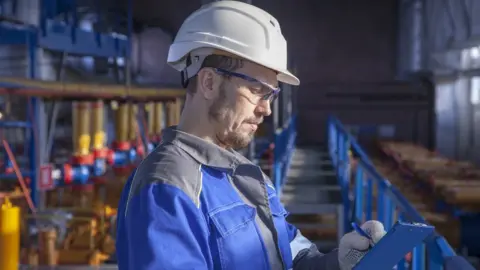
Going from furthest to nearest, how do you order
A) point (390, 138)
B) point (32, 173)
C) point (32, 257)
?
point (390, 138), point (32, 173), point (32, 257)

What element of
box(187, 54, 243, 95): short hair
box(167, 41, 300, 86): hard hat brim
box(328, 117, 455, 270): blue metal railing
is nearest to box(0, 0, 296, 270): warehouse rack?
box(328, 117, 455, 270): blue metal railing

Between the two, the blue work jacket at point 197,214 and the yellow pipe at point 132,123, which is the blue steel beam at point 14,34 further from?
the blue work jacket at point 197,214

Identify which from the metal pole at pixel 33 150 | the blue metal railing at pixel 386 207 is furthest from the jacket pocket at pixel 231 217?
the metal pole at pixel 33 150

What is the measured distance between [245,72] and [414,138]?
12985 mm

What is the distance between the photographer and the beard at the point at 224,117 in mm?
1373

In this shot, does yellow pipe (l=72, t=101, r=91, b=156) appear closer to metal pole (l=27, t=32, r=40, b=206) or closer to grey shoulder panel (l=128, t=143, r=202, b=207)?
metal pole (l=27, t=32, r=40, b=206)

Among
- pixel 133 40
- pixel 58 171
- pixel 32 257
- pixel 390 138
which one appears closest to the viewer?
pixel 32 257

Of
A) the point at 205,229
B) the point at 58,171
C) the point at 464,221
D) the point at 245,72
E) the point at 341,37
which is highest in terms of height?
the point at 341,37

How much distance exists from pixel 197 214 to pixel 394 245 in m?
0.47

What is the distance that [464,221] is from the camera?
6.34 meters

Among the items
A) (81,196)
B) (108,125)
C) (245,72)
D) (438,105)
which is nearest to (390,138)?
→ (438,105)

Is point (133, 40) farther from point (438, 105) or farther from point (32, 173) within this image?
point (32, 173)

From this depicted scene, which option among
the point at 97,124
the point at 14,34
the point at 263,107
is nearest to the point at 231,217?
the point at 263,107

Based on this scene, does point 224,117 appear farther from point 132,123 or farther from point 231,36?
point 132,123
